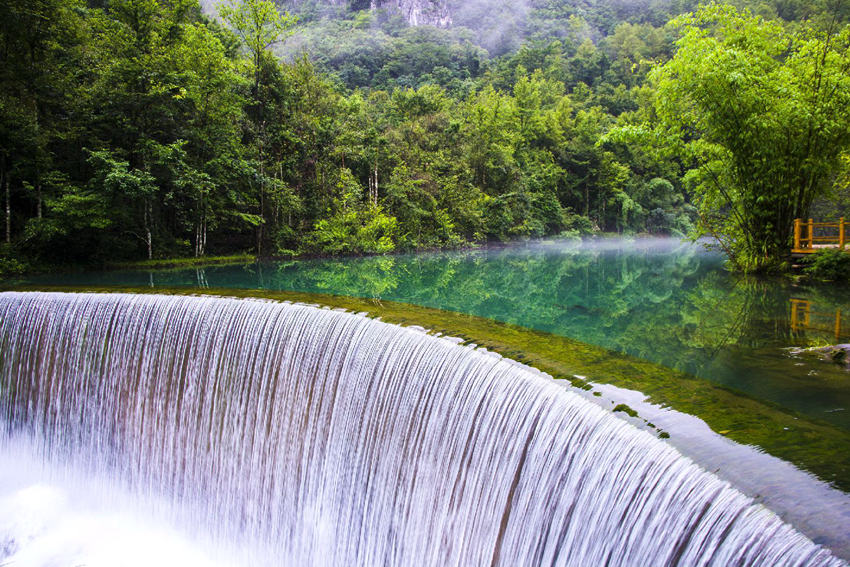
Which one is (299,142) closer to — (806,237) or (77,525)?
(77,525)

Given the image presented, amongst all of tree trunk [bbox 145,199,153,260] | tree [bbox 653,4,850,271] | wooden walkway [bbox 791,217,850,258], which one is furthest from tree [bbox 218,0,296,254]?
wooden walkway [bbox 791,217,850,258]

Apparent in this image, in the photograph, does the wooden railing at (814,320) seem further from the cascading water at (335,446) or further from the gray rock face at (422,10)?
the gray rock face at (422,10)

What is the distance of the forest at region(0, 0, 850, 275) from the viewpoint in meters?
10.1

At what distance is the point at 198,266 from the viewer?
14.7 m

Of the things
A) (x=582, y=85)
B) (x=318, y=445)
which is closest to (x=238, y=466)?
(x=318, y=445)

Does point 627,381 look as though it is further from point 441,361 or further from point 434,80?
point 434,80

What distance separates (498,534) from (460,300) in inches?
258

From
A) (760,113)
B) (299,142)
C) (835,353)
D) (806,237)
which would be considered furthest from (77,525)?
(299,142)

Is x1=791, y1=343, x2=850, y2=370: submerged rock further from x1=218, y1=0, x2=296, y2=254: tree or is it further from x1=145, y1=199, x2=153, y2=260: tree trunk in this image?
x1=218, y1=0, x2=296, y2=254: tree

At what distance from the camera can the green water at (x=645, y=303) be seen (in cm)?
438

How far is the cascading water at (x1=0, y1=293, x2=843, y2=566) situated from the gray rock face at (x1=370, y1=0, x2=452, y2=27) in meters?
91.1

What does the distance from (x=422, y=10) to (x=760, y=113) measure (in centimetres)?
9076

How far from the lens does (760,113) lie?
9.78 meters

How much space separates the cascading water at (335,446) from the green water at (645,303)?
170cm
